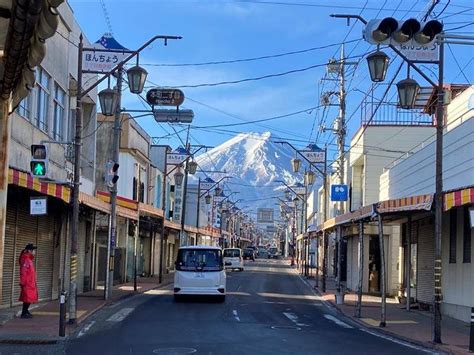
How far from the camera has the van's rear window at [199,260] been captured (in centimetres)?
2531

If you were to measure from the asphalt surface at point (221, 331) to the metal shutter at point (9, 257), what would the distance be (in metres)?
2.65

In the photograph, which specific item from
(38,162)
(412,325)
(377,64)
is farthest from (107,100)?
(412,325)

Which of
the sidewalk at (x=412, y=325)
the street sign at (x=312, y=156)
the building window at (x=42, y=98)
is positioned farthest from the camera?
the street sign at (x=312, y=156)

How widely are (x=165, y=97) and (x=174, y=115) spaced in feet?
6.26

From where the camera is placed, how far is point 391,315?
73.7ft

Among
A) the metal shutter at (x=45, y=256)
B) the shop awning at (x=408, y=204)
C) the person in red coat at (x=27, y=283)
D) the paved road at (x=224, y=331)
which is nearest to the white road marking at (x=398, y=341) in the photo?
the paved road at (x=224, y=331)

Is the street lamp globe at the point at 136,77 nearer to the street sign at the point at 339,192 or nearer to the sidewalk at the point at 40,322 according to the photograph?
the sidewalk at the point at 40,322

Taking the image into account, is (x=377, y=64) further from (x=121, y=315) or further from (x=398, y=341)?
(x=121, y=315)

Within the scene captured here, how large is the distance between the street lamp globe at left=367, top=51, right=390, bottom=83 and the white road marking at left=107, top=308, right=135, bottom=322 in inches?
370

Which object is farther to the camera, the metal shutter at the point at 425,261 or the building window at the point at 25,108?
the metal shutter at the point at 425,261

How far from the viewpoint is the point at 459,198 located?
15500mm

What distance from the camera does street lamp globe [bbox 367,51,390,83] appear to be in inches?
672

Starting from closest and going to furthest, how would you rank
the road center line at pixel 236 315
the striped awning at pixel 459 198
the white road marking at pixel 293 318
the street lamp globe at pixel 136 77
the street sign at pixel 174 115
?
the striped awning at pixel 459 198 → the white road marking at pixel 293 318 → the road center line at pixel 236 315 → the street lamp globe at pixel 136 77 → the street sign at pixel 174 115

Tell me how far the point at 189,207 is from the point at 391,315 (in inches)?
2255
